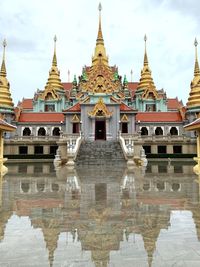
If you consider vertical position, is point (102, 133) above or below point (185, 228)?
above

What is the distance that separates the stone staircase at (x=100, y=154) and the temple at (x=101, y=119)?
0.88 metres

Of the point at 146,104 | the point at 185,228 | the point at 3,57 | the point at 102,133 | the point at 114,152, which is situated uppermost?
the point at 3,57

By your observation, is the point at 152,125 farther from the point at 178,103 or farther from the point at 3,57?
the point at 3,57

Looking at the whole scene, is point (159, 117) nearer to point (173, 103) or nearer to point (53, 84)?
point (173, 103)

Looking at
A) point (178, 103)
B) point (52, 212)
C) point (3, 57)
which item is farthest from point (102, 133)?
point (52, 212)

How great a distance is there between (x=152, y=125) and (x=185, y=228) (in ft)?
118

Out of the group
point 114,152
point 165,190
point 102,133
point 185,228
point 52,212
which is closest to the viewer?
point 185,228

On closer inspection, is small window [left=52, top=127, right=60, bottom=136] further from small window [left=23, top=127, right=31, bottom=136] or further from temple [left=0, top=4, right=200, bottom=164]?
small window [left=23, top=127, right=31, bottom=136]

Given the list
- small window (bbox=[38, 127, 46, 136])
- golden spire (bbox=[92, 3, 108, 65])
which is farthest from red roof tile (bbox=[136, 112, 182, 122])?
golden spire (bbox=[92, 3, 108, 65])

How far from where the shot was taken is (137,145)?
29625 mm

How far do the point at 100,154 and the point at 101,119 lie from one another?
8967 millimetres

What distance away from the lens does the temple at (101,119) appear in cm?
3650

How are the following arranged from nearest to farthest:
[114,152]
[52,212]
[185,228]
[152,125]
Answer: [185,228] → [52,212] → [114,152] → [152,125]

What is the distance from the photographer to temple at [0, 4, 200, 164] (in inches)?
1437
